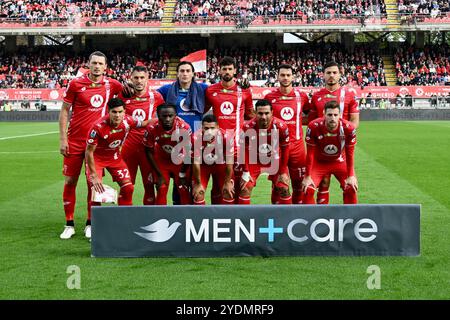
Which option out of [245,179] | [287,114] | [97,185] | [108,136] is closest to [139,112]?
[108,136]

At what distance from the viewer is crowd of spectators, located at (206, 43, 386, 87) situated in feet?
148

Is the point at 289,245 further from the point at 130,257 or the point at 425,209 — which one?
the point at 425,209

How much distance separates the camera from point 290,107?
9.23 m

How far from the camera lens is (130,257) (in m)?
7.27

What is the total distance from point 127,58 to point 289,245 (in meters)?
43.6

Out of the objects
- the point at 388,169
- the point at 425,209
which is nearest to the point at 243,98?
the point at 425,209

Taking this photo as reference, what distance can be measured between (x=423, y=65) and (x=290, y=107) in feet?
130

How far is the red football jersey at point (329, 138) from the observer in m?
8.63

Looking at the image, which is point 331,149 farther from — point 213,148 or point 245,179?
point 213,148

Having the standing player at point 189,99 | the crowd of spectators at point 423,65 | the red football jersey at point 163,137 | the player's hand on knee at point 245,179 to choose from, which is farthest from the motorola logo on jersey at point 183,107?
the crowd of spectators at point 423,65

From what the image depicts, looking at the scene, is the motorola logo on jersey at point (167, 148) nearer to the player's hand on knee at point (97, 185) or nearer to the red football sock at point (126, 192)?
the red football sock at point (126, 192)

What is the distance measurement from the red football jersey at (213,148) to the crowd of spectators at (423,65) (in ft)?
123

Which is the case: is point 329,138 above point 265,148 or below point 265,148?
above
